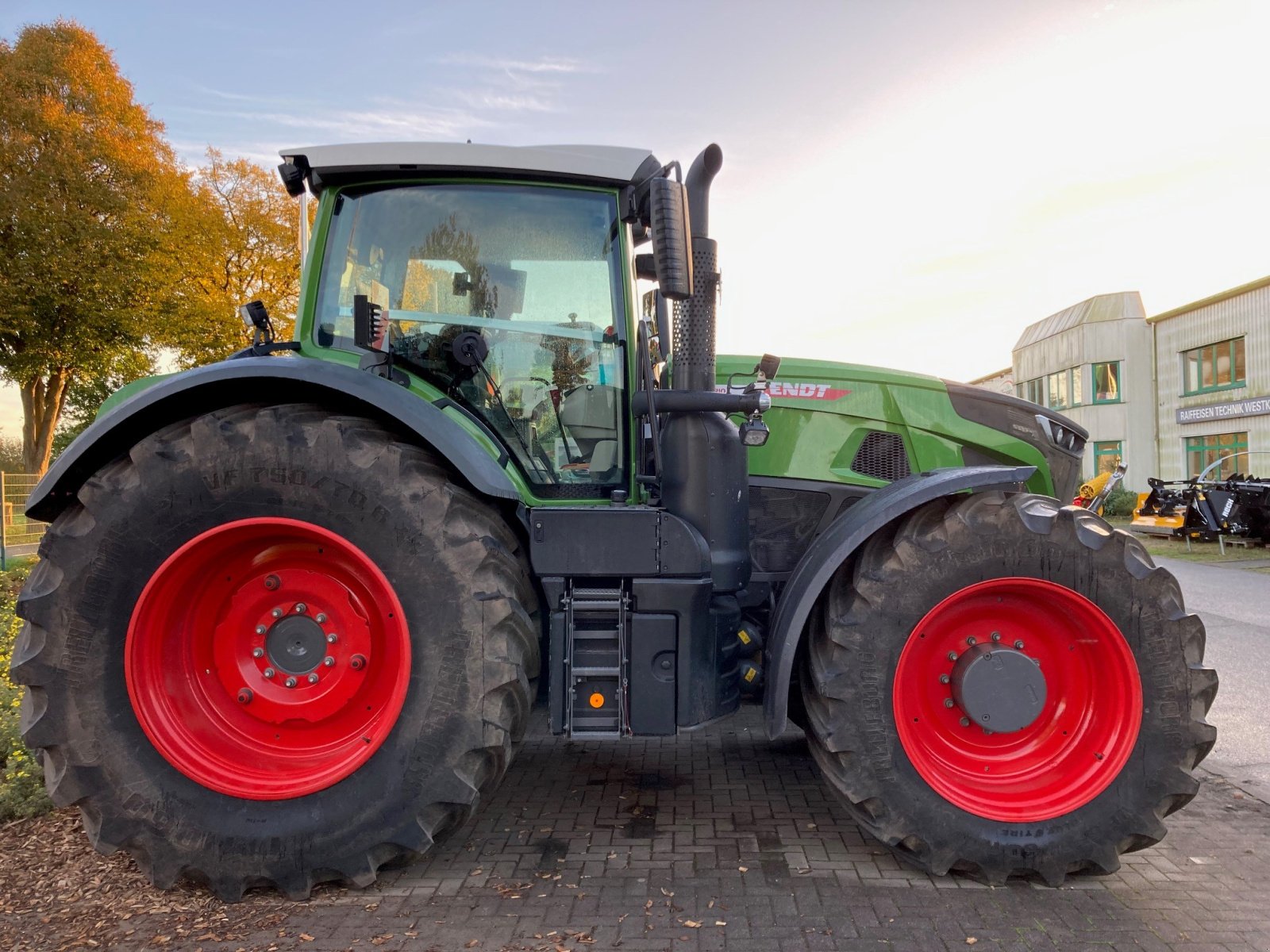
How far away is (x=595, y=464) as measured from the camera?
3.42 m

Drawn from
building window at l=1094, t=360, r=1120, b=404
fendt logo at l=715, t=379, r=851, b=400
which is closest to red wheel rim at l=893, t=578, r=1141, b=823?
fendt logo at l=715, t=379, r=851, b=400

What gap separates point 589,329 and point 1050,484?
2385 mm

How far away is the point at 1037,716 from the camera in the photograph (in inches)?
122

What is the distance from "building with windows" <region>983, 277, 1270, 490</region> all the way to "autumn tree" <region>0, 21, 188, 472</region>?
2905 cm

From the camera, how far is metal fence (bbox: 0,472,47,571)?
40.1ft

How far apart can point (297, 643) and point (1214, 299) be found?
1192 inches

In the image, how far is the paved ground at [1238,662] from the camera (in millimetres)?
4320

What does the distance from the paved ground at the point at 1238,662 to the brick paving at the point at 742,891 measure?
2.10 feet

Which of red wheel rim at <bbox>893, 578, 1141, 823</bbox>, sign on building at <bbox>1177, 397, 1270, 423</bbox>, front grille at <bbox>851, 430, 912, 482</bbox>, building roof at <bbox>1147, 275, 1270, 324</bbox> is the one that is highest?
building roof at <bbox>1147, 275, 1270, 324</bbox>

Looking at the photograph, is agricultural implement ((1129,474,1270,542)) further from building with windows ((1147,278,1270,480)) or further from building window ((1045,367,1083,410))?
building window ((1045,367,1083,410))

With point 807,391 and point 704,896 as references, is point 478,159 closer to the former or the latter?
point 807,391

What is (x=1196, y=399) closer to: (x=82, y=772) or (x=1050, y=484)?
(x=1050, y=484)

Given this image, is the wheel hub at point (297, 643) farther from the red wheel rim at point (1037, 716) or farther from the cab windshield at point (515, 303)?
the red wheel rim at point (1037, 716)

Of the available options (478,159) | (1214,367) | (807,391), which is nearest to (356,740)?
(478,159)
